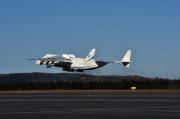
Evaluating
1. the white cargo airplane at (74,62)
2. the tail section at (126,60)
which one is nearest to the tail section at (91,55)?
the white cargo airplane at (74,62)

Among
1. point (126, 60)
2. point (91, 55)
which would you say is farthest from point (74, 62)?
point (126, 60)

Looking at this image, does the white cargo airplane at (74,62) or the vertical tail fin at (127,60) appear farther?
the vertical tail fin at (127,60)

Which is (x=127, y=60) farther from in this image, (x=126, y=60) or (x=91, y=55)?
(x=91, y=55)

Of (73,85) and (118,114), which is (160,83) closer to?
(73,85)

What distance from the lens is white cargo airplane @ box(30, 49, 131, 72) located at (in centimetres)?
17054

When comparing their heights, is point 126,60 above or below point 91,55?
below

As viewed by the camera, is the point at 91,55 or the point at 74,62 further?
the point at 91,55

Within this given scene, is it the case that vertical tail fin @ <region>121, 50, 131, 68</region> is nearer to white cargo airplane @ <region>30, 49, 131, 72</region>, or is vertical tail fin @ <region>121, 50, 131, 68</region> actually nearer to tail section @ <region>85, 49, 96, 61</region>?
white cargo airplane @ <region>30, 49, 131, 72</region>

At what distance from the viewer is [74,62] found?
17650cm

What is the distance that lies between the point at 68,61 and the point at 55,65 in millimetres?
4139

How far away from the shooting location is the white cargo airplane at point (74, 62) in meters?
171

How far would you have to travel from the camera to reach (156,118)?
30.0 m

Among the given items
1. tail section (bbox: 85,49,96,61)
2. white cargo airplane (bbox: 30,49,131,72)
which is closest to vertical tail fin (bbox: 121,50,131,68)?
white cargo airplane (bbox: 30,49,131,72)

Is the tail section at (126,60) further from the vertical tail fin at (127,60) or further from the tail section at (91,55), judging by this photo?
the tail section at (91,55)
